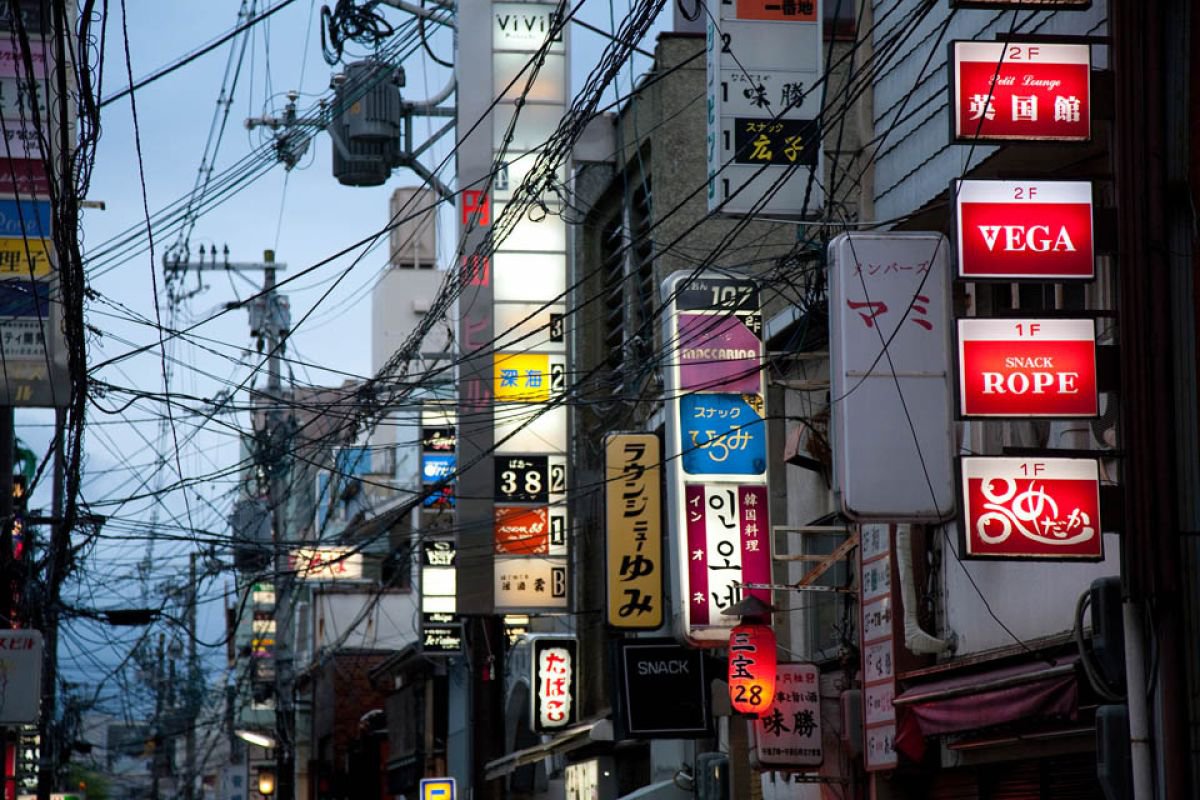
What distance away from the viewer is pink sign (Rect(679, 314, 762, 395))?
19.7 meters

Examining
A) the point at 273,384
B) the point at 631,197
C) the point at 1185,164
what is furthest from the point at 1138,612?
the point at 273,384

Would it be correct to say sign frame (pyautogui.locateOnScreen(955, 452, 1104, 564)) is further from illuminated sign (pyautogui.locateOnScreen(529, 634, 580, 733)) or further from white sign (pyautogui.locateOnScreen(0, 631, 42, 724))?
illuminated sign (pyautogui.locateOnScreen(529, 634, 580, 733))

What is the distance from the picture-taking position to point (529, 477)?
28984 mm

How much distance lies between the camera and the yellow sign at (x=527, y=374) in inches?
1118

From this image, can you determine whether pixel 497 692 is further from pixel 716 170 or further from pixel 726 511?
pixel 716 170

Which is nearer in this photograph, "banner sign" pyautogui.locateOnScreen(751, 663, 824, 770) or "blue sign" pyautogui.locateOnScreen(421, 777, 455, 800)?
"banner sign" pyautogui.locateOnScreen(751, 663, 824, 770)

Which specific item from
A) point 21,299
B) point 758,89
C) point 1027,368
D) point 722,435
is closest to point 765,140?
point 758,89

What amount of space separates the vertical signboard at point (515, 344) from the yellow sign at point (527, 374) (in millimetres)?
17

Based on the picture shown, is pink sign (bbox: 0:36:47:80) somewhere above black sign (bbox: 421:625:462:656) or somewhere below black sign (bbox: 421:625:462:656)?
above

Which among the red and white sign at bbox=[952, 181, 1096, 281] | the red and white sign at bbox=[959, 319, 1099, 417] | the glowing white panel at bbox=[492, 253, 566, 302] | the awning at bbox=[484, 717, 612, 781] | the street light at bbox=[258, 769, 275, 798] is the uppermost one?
the glowing white panel at bbox=[492, 253, 566, 302]

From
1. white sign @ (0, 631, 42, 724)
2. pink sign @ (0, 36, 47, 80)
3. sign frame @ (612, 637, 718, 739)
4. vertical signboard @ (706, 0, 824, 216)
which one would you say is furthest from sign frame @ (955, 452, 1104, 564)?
white sign @ (0, 631, 42, 724)

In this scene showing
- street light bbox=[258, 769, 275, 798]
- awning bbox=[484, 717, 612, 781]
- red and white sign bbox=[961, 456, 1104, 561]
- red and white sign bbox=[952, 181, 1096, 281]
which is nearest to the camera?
red and white sign bbox=[961, 456, 1104, 561]

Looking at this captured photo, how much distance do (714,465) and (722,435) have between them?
37cm

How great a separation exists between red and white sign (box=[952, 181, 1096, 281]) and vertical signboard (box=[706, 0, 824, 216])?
5991 millimetres
